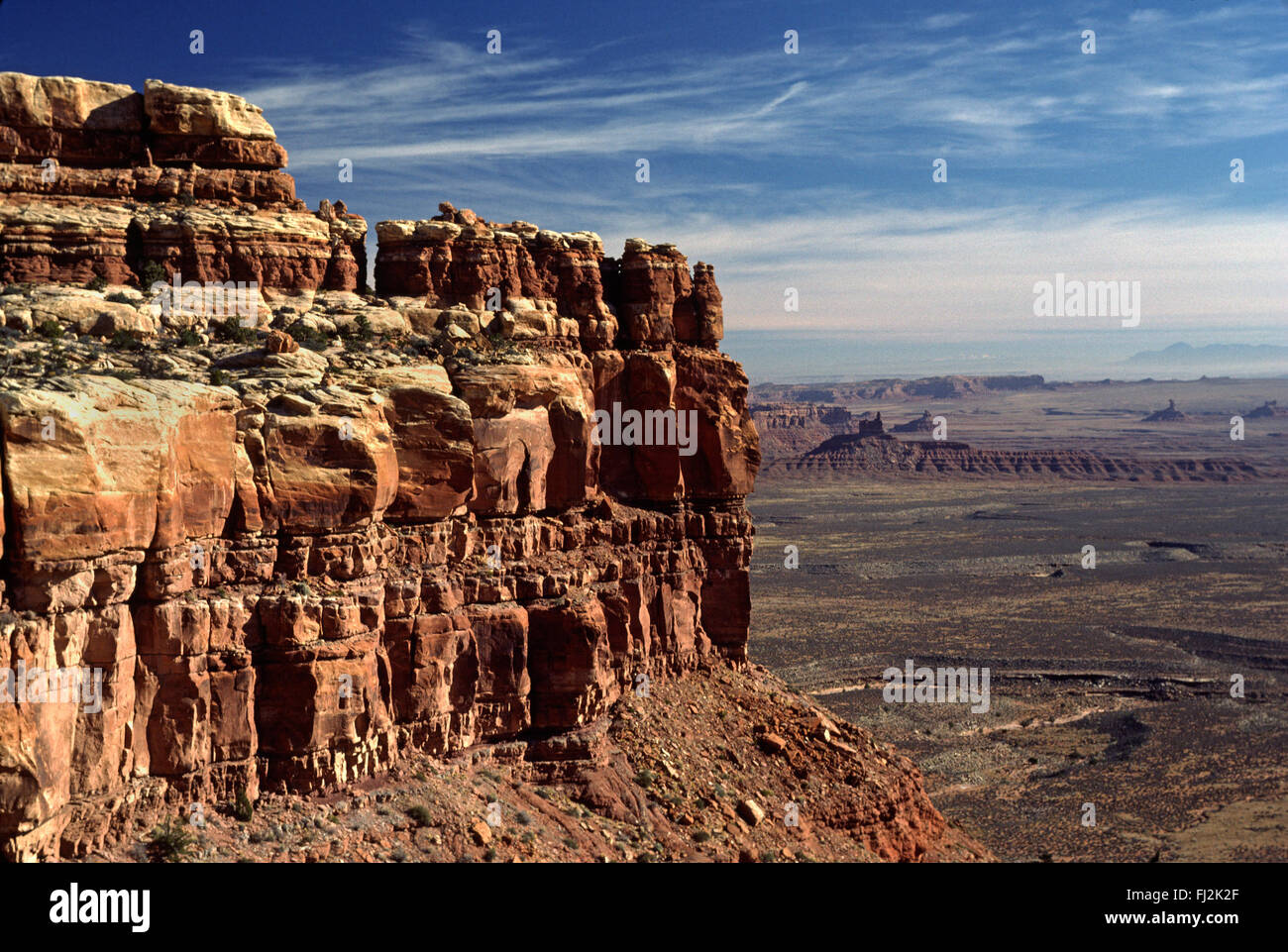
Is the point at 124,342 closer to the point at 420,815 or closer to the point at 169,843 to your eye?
the point at 169,843

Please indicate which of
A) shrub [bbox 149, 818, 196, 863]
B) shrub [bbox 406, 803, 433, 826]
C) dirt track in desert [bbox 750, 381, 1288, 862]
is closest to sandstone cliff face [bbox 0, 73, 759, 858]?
shrub [bbox 149, 818, 196, 863]

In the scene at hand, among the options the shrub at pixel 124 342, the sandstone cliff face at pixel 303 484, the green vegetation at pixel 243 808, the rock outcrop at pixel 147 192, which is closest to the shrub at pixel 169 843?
the sandstone cliff face at pixel 303 484

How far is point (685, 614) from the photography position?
4191 centimetres

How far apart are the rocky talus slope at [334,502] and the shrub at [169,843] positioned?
0.40 m

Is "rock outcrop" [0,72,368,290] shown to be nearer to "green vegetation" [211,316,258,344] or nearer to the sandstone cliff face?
the sandstone cliff face

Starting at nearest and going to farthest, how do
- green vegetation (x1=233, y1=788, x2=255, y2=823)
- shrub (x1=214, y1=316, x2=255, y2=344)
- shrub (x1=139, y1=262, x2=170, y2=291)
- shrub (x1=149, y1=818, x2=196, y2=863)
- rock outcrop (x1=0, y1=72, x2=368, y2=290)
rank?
shrub (x1=149, y1=818, x2=196, y2=863), green vegetation (x1=233, y1=788, x2=255, y2=823), shrub (x1=214, y1=316, x2=255, y2=344), rock outcrop (x1=0, y1=72, x2=368, y2=290), shrub (x1=139, y1=262, x2=170, y2=291)

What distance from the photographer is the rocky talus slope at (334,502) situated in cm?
2420

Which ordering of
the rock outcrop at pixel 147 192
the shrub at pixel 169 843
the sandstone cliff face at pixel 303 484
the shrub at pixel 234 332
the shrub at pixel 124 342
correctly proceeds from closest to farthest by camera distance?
the sandstone cliff face at pixel 303 484, the shrub at pixel 169 843, the shrub at pixel 124 342, the shrub at pixel 234 332, the rock outcrop at pixel 147 192

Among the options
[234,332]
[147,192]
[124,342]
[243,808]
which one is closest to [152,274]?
[147,192]

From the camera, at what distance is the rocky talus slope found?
24.2 metres

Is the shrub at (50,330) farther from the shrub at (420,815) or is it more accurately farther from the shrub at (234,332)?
the shrub at (420,815)

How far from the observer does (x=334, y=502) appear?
28.9 meters

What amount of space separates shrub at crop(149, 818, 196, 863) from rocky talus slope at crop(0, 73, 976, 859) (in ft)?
1.30
